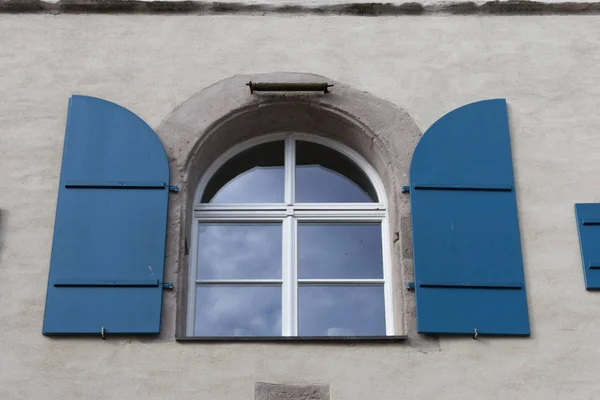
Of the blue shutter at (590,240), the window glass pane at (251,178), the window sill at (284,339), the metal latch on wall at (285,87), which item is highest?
the metal latch on wall at (285,87)

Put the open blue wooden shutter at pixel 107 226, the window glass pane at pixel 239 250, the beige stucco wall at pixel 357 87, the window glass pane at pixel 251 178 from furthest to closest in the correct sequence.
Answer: the window glass pane at pixel 251 178
the window glass pane at pixel 239 250
the open blue wooden shutter at pixel 107 226
the beige stucco wall at pixel 357 87

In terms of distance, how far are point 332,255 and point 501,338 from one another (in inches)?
41.0

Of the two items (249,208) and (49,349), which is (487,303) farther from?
(49,349)

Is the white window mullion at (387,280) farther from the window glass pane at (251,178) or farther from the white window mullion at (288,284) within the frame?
the window glass pane at (251,178)

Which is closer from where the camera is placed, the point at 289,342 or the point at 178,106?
the point at 289,342

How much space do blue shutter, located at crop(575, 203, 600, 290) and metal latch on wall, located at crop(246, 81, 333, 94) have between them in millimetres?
1511

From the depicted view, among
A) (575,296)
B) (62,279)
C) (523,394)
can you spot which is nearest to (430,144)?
(575,296)

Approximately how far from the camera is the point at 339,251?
220 inches

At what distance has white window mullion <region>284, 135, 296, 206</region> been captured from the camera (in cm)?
575

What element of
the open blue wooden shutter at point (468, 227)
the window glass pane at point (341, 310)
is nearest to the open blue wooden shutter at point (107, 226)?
the window glass pane at point (341, 310)

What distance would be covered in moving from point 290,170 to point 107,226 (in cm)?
115

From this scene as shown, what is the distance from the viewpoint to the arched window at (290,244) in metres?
5.36

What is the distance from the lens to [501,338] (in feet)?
16.4

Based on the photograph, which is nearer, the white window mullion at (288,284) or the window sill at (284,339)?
the window sill at (284,339)
